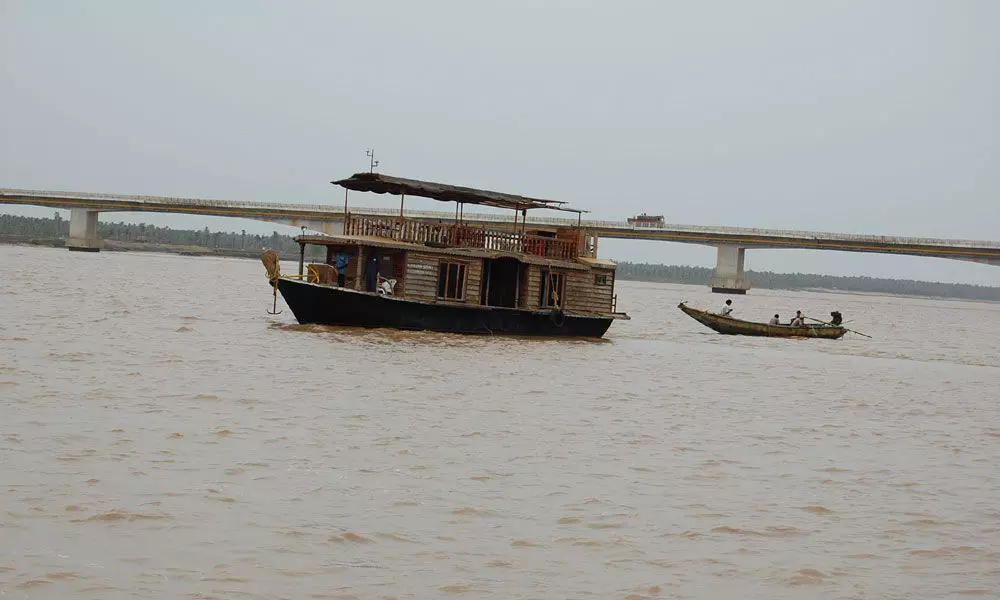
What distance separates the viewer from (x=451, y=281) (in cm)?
2794

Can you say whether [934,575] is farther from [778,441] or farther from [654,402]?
[654,402]

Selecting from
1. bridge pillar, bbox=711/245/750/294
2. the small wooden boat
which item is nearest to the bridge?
bridge pillar, bbox=711/245/750/294

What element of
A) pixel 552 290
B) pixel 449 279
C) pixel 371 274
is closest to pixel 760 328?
pixel 552 290

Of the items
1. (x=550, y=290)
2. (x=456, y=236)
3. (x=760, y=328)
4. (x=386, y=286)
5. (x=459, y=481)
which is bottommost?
(x=459, y=481)

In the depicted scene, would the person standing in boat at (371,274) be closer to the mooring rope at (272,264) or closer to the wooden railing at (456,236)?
the wooden railing at (456,236)

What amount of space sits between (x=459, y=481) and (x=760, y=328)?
28.8m

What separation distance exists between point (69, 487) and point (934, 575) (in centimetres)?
699

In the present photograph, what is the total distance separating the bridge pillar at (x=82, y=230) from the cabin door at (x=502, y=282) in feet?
259

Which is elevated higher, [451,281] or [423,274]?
[423,274]

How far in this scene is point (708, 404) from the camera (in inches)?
681

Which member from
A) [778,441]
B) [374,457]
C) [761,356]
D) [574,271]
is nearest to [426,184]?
[574,271]

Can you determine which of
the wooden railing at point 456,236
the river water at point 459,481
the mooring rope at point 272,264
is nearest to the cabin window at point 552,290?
the wooden railing at point 456,236

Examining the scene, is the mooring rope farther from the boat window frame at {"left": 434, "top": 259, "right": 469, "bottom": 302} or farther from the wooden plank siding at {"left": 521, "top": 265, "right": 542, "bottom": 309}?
the wooden plank siding at {"left": 521, "top": 265, "right": 542, "bottom": 309}

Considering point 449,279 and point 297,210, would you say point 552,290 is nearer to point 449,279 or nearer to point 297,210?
point 449,279
